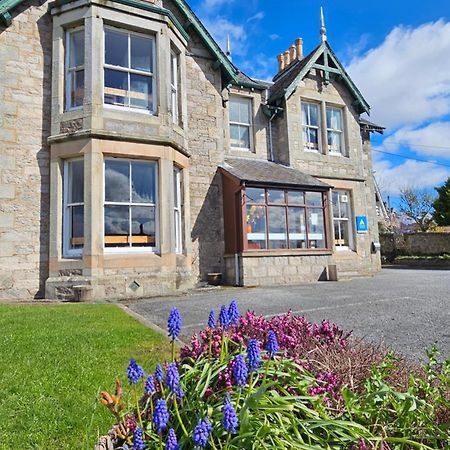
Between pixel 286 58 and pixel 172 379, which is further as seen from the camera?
pixel 286 58

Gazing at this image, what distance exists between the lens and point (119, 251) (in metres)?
9.73

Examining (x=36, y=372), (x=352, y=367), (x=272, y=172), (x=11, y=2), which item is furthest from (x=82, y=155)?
(x=352, y=367)

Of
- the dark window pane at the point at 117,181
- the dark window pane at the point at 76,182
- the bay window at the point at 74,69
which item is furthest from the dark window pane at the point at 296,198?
the bay window at the point at 74,69

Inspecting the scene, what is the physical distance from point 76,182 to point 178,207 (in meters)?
Answer: 2.98

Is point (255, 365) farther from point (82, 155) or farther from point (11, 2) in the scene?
point (11, 2)

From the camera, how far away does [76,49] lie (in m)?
10.5

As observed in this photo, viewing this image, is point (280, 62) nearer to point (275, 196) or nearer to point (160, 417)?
point (275, 196)

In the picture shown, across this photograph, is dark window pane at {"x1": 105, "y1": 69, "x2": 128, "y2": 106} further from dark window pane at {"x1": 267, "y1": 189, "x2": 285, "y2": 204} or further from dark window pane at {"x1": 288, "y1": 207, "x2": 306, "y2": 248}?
dark window pane at {"x1": 288, "y1": 207, "x2": 306, "y2": 248}

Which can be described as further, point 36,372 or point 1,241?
point 1,241

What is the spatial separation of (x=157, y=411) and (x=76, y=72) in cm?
1085

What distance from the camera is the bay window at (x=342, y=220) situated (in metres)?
15.7

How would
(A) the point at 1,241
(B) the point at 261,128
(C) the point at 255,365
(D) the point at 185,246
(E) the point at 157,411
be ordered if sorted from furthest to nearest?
(B) the point at 261,128 → (D) the point at 185,246 → (A) the point at 1,241 → (C) the point at 255,365 → (E) the point at 157,411

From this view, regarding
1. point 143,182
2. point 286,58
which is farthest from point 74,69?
point 286,58

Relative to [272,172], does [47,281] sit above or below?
below
